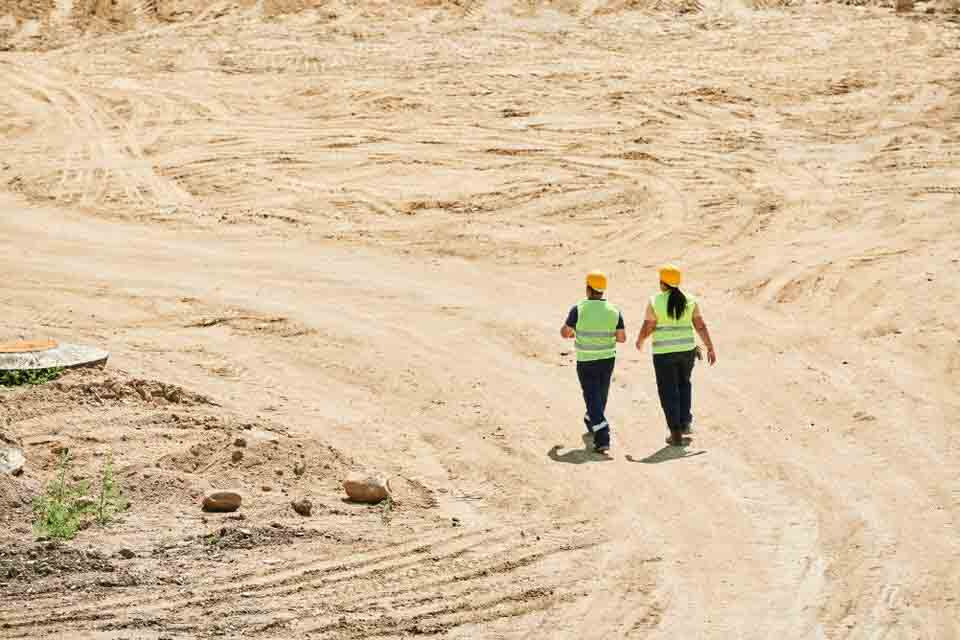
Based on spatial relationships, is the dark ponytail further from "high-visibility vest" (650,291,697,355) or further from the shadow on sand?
the shadow on sand

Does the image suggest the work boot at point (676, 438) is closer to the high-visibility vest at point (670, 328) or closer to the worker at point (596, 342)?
the worker at point (596, 342)

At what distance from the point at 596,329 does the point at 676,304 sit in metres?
0.72

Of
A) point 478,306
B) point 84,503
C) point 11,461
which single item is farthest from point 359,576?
point 478,306

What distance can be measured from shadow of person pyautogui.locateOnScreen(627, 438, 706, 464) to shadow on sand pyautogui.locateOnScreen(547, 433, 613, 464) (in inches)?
9.5

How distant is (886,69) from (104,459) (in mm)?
18648

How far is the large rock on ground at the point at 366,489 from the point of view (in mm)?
10523

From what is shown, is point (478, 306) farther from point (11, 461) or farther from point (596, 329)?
point (11, 461)

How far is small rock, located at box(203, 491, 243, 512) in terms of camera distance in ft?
32.8

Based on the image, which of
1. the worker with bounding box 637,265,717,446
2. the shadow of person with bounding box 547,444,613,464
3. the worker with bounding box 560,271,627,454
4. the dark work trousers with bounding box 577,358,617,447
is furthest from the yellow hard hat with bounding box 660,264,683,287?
the shadow of person with bounding box 547,444,613,464

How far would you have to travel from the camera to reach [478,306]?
16.5m

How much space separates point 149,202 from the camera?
805 inches

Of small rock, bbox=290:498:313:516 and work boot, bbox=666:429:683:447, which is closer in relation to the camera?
small rock, bbox=290:498:313:516

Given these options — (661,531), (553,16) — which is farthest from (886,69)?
(661,531)

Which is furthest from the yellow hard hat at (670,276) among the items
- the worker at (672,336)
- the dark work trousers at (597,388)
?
the dark work trousers at (597,388)
